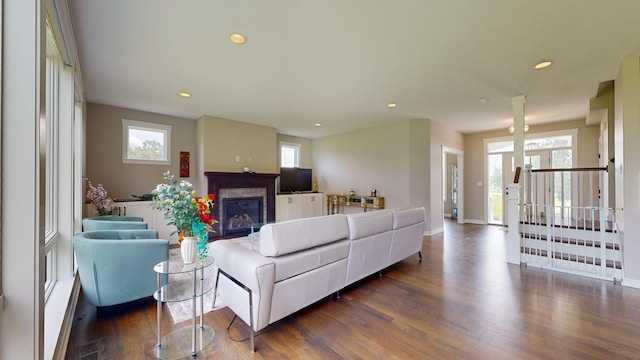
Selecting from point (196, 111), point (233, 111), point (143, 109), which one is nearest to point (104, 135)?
point (143, 109)

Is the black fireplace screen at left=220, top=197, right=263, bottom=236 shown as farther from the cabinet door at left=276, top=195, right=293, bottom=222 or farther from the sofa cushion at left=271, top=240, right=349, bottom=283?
the sofa cushion at left=271, top=240, right=349, bottom=283

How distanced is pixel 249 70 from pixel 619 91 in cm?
455

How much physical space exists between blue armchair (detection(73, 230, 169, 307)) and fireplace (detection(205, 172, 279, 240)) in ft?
8.94

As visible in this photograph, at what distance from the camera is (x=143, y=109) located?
4.85m

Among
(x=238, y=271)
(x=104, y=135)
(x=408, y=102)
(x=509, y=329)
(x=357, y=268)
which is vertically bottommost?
(x=509, y=329)

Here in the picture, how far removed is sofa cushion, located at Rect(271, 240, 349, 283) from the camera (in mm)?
1989

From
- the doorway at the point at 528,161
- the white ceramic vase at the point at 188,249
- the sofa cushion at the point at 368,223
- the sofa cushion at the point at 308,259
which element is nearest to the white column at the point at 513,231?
the sofa cushion at the point at 368,223

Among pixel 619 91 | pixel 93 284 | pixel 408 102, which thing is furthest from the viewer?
pixel 408 102

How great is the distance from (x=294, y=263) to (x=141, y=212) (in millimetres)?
3801

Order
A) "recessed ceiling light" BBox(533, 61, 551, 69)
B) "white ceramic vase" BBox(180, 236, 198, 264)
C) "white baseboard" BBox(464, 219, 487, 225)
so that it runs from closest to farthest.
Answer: "white ceramic vase" BBox(180, 236, 198, 264)
"recessed ceiling light" BBox(533, 61, 551, 69)
"white baseboard" BBox(464, 219, 487, 225)

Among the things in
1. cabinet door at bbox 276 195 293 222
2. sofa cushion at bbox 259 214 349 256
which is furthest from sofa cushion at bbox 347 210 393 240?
cabinet door at bbox 276 195 293 222

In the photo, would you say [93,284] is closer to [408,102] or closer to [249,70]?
[249,70]

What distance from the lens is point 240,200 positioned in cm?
564

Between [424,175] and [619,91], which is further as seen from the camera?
[424,175]
